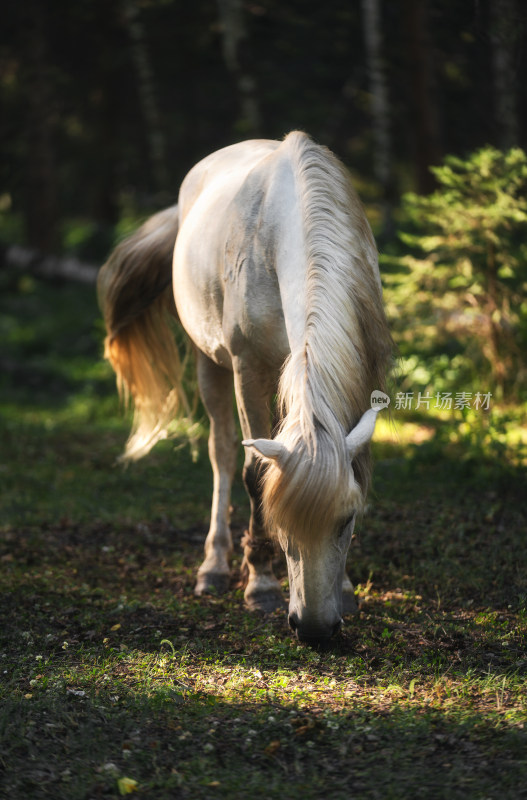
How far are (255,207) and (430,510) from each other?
102 inches

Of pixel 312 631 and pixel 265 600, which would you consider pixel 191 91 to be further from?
pixel 312 631

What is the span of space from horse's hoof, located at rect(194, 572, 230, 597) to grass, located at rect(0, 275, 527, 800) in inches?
3.9

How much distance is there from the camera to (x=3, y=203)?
26844 millimetres

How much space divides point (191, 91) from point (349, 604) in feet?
60.2

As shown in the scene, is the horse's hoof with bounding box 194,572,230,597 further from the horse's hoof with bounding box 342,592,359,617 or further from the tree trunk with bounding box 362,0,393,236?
the tree trunk with bounding box 362,0,393,236

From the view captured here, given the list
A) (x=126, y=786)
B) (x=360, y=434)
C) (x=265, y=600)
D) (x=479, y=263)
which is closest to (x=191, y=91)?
(x=479, y=263)

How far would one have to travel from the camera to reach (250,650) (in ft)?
12.8

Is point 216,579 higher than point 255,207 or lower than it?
lower

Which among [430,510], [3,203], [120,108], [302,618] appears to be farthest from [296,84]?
[302,618]

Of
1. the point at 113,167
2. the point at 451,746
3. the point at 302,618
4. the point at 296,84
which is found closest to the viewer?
the point at 451,746

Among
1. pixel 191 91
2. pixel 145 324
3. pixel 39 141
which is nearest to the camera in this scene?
pixel 145 324

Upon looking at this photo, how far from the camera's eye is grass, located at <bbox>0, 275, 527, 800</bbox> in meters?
2.87

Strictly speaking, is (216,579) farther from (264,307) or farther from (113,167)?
(113,167)

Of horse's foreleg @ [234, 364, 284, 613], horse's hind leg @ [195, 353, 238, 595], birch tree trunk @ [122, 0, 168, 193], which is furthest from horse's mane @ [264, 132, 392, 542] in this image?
birch tree trunk @ [122, 0, 168, 193]
